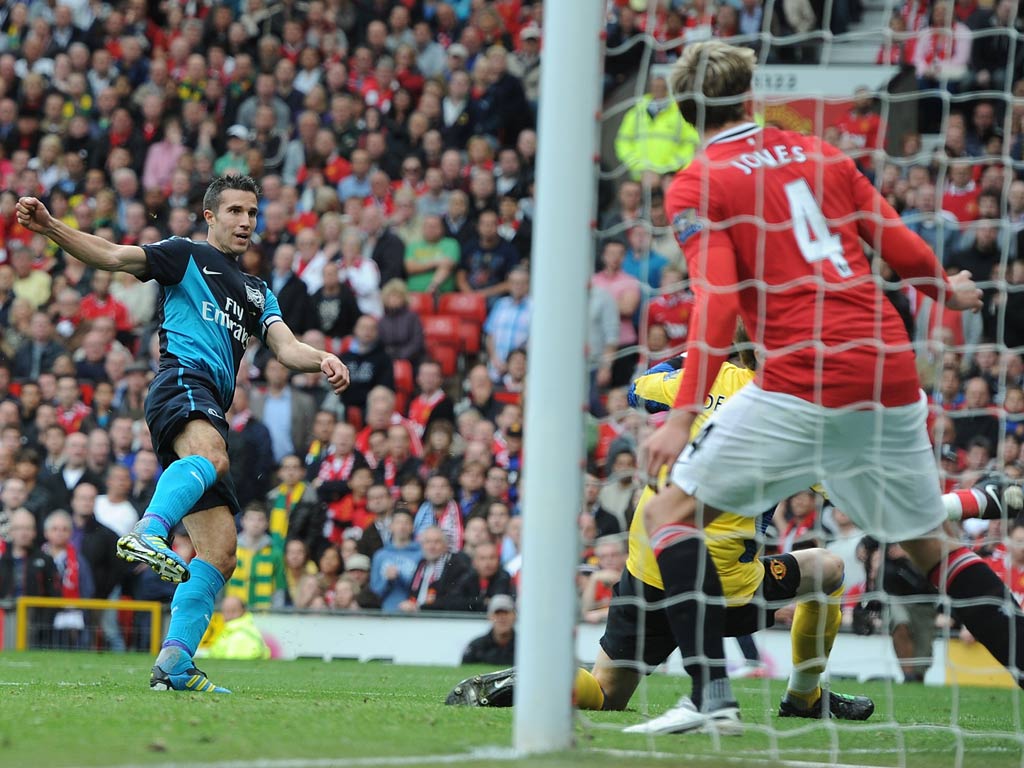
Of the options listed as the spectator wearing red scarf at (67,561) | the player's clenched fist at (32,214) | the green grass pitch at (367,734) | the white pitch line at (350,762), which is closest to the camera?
the white pitch line at (350,762)

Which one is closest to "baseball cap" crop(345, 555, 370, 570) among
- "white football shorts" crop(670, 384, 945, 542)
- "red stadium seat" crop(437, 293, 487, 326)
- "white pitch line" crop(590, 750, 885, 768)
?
"red stadium seat" crop(437, 293, 487, 326)

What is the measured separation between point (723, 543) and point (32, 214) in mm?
2965

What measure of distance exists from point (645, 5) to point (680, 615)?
11705 millimetres

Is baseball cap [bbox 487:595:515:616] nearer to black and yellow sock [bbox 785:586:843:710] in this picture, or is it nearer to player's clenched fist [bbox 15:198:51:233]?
black and yellow sock [bbox 785:586:843:710]

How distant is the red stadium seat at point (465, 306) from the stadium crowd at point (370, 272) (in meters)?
0.03

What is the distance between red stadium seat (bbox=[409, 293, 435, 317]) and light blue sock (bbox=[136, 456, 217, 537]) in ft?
27.3

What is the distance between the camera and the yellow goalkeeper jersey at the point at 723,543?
589cm

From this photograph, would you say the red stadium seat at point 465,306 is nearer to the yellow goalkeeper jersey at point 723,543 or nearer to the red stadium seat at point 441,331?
the red stadium seat at point 441,331

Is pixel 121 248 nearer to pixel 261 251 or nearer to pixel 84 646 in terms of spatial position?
pixel 84 646

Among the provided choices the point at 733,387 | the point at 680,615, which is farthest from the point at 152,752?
the point at 733,387

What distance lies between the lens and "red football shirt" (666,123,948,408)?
4.57 m

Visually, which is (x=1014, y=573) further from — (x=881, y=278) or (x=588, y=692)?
(x=588, y=692)

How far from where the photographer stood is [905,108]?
14430mm

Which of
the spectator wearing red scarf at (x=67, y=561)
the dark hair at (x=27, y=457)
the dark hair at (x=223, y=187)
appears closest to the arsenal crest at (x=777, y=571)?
the dark hair at (x=223, y=187)
